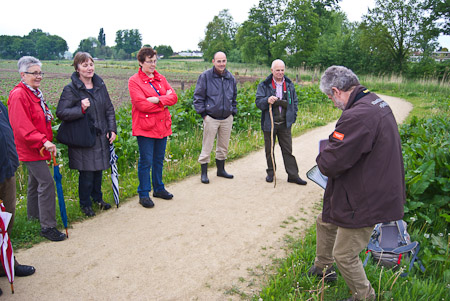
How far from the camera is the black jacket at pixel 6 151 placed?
3.33 m

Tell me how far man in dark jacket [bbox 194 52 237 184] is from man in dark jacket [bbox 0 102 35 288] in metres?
3.13

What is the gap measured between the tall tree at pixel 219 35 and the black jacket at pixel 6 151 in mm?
68766

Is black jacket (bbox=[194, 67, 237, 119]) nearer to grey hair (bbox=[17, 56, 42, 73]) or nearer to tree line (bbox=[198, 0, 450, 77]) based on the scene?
grey hair (bbox=[17, 56, 42, 73])

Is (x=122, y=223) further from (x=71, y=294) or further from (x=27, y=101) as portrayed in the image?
(x=27, y=101)

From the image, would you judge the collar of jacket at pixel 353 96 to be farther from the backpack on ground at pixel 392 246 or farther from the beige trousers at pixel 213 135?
the beige trousers at pixel 213 135

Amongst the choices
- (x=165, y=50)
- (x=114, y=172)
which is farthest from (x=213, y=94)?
(x=165, y=50)

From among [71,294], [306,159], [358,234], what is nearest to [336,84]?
[358,234]

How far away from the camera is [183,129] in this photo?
907cm

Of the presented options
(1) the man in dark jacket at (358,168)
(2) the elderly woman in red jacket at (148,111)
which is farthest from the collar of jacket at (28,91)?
(1) the man in dark jacket at (358,168)

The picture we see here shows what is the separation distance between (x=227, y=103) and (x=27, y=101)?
10.4ft

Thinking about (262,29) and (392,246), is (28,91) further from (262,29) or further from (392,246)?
(262,29)

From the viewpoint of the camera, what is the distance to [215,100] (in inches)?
240

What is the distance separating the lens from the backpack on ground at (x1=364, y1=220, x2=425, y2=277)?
139 inches

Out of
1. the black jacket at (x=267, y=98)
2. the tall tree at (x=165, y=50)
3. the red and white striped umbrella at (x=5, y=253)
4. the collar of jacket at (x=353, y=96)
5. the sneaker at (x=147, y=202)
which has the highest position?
the tall tree at (x=165, y=50)
